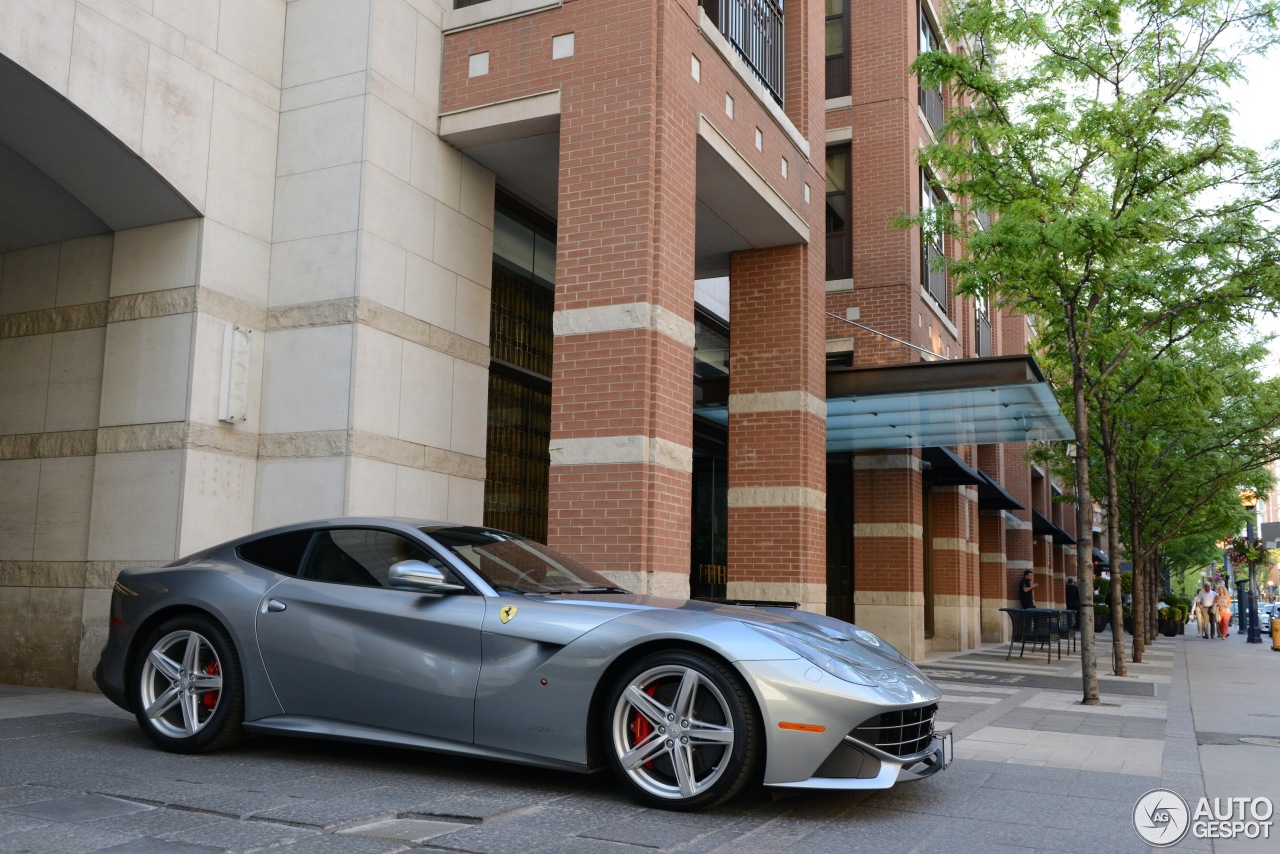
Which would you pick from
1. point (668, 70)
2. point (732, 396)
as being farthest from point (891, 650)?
point (732, 396)

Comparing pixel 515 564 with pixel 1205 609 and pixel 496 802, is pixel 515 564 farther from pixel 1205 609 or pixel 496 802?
pixel 1205 609

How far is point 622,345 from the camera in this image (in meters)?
9.71

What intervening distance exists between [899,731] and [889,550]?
12.5m

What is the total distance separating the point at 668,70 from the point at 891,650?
6.39 m

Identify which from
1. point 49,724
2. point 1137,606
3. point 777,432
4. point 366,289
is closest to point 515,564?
point 49,724

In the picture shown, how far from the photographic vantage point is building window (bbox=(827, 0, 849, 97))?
1942 cm

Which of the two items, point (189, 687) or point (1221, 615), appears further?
point (1221, 615)

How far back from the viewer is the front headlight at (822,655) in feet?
15.3

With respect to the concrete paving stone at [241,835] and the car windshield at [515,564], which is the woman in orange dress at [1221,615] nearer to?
the car windshield at [515,564]

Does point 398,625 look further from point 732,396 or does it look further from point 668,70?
point 732,396

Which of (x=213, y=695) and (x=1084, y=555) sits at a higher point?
(x=1084, y=555)

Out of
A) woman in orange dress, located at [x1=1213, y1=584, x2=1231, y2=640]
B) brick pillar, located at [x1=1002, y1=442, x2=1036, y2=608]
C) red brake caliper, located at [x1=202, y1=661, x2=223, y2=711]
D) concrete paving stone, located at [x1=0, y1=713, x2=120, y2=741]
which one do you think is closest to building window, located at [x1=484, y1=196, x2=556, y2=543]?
concrete paving stone, located at [x1=0, y1=713, x2=120, y2=741]

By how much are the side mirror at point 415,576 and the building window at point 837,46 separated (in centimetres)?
1630

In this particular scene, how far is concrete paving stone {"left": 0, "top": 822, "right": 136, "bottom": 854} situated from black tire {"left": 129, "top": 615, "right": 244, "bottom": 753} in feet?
4.75
